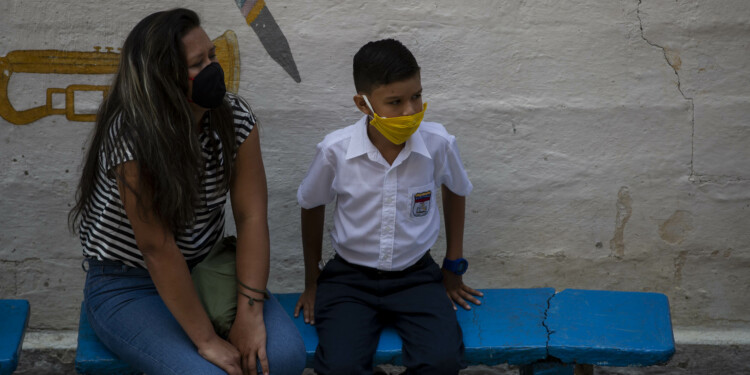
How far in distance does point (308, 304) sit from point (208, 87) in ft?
2.88

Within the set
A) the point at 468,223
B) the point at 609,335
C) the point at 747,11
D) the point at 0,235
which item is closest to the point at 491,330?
the point at 609,335

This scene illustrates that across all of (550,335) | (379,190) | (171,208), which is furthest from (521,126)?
(171,208)

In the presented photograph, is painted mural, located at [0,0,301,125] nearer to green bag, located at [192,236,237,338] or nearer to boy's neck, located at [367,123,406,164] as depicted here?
boy's neck, located at [367,123,406,164]

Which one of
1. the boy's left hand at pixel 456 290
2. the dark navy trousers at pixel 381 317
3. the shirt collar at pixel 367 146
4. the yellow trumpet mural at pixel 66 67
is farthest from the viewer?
the yellow trumpet mural at pixel 66 67

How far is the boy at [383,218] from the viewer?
8.43 feet

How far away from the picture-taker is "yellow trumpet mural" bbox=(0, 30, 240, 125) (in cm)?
316

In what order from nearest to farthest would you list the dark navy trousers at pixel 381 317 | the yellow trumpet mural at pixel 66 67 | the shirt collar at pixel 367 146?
the dark navy trousers at pixel 381 317, the shirt collar at pixel 367 146, the yellow trumpet mural at pixel 66 67

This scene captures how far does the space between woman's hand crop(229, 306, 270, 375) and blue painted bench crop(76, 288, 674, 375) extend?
0.22 m

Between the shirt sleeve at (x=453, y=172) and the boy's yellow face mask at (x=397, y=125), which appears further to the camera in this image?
the shirt sleeve at (x=453, y=172)

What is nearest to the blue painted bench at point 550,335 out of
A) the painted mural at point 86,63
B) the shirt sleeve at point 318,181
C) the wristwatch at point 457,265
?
the wristwatch at point 457,265

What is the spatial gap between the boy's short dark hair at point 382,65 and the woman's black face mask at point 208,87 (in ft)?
1.67

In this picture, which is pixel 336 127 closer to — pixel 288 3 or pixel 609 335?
pixel 288 3

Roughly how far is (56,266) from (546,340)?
2037mm

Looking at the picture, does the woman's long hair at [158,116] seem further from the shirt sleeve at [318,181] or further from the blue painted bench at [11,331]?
the blue painted bench at [11,331]
